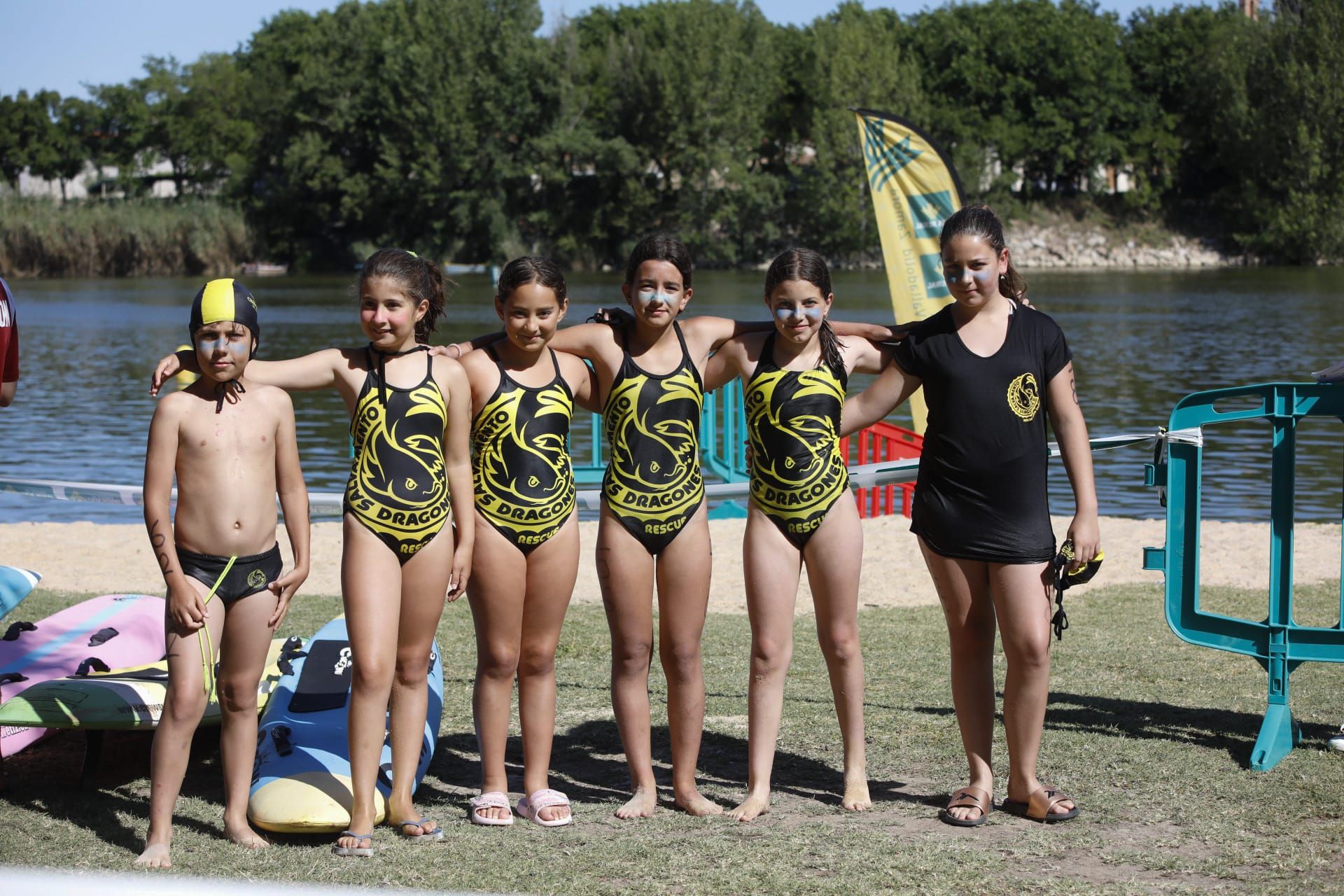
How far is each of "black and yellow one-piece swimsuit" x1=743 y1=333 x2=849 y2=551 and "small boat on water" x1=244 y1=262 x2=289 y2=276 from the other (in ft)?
223

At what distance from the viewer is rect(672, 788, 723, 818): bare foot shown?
4.48 m

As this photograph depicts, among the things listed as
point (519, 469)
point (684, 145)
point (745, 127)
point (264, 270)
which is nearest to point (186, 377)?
point (519, 469)

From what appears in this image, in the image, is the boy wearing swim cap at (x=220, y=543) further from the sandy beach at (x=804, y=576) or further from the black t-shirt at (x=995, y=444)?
the sandy beach at (x=804, y=576)

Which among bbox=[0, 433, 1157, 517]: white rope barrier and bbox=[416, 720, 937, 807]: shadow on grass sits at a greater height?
bbox=[0, 433, 1157, 517]: white rope barrier

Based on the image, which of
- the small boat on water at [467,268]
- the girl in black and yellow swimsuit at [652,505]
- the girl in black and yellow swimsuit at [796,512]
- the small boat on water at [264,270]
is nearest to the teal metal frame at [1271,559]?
the girl in black and yellow swimsuit at [796,512]

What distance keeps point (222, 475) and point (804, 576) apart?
Result: 6984 mm

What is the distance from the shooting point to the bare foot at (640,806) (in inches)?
176

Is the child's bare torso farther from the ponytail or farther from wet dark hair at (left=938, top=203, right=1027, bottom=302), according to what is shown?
wet dark hair at (left=938, top=203, right=1027, bottom=302)

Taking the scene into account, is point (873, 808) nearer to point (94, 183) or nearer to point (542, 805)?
point (542, 805)

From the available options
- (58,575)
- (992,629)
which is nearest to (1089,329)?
(58,575)

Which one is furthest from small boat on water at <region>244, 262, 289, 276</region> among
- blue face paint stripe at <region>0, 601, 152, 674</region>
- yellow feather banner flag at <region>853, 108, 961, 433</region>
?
blue face paint stripe at <region>0, 601, 152, 674</region>

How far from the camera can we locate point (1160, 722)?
5.48m

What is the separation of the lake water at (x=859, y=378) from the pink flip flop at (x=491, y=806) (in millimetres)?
1751

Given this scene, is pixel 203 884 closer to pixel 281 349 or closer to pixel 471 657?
pixel 471 657
